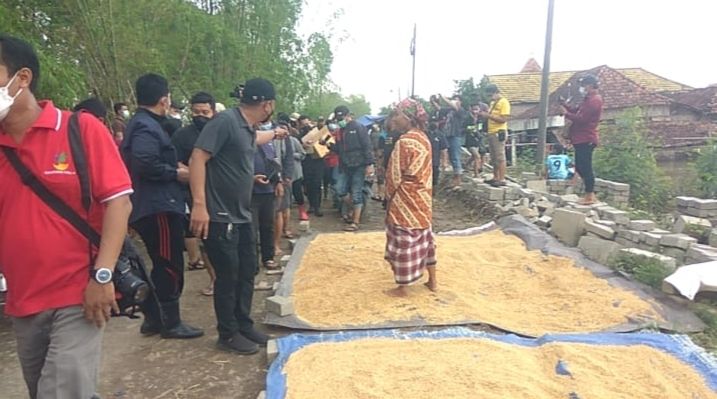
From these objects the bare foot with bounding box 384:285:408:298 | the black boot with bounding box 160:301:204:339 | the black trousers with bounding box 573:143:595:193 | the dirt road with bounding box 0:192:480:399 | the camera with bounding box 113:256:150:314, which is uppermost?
Answer: the black trousers with bounding box 573:143:595:193

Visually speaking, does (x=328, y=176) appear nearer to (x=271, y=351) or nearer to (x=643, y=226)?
(x=643, y=226)

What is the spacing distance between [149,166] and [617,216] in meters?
4.85

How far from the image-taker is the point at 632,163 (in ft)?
32.1

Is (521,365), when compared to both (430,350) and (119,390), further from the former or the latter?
(119,390)

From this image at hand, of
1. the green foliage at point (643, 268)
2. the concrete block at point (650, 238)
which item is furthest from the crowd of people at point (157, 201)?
the green foliage at point (643, 268)

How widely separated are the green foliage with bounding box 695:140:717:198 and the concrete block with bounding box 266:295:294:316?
7967 mm

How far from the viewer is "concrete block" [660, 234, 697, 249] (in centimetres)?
506

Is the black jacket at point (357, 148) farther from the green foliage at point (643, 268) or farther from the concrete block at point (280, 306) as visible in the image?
the concrete block at point (280, 306)

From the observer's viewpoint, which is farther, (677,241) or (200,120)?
(677,241)

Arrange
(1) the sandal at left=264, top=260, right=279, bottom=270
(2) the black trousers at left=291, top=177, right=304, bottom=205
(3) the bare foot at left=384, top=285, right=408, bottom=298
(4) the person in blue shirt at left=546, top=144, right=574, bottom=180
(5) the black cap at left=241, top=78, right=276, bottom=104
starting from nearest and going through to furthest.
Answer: (5) the black cap at left=241, top=78, right=276, bottom=104, (3) the bare foot at left=384, top=285, right=408, bottom=298, (1) the sandal at left=264, top=260, right=279, bottom=270, (2) the black trousers at left=291, top=177, right=304, bottom=205, (4) the person in blue shirt at left=546, top=144, right=574, bottom=180

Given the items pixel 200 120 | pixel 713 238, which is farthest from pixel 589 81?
pixel 200 120

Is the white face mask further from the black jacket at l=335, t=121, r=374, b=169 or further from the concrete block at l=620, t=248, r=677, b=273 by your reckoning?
the black jacket at l=335, t=121, r=374, b=169

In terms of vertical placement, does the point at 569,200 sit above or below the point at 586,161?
below

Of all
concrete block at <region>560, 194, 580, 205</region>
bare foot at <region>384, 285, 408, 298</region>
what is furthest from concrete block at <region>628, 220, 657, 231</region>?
bare foot at <region>384, 285, 408, 298</region>
